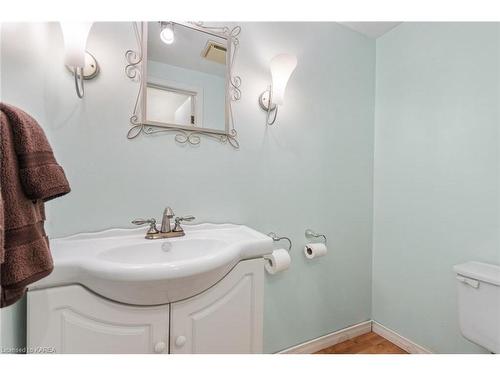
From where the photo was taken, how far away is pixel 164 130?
1.07 metres

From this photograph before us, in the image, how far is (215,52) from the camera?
115 cm

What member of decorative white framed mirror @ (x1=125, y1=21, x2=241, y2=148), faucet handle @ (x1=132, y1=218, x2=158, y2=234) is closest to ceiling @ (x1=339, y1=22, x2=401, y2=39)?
decorative white framed mirror @ (x1=125, y1=21, x2=241, y2=148)

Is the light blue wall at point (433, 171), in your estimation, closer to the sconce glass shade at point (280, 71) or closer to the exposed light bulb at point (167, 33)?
the sconce glass shade at point (280, 71)

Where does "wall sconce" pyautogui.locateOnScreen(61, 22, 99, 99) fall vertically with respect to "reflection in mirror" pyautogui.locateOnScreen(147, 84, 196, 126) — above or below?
above

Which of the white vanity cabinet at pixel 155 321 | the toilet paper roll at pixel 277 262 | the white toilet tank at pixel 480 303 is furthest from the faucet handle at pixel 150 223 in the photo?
the white toilet tank at pixel 480 303

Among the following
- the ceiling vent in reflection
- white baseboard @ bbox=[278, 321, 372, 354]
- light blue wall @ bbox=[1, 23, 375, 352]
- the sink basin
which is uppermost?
the ceiling vent in reflection

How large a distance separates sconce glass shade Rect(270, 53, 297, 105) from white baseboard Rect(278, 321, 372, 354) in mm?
1418

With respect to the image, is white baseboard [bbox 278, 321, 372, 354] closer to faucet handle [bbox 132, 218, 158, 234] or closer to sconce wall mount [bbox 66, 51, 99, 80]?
faucet handle [bbox 132, 218, 158, 234]

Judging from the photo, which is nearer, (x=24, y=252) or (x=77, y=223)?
(x=24, y=252)

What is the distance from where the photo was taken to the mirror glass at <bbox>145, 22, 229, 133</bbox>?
1047 millimetres

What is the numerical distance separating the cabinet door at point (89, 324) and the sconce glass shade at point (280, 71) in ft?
3.47
